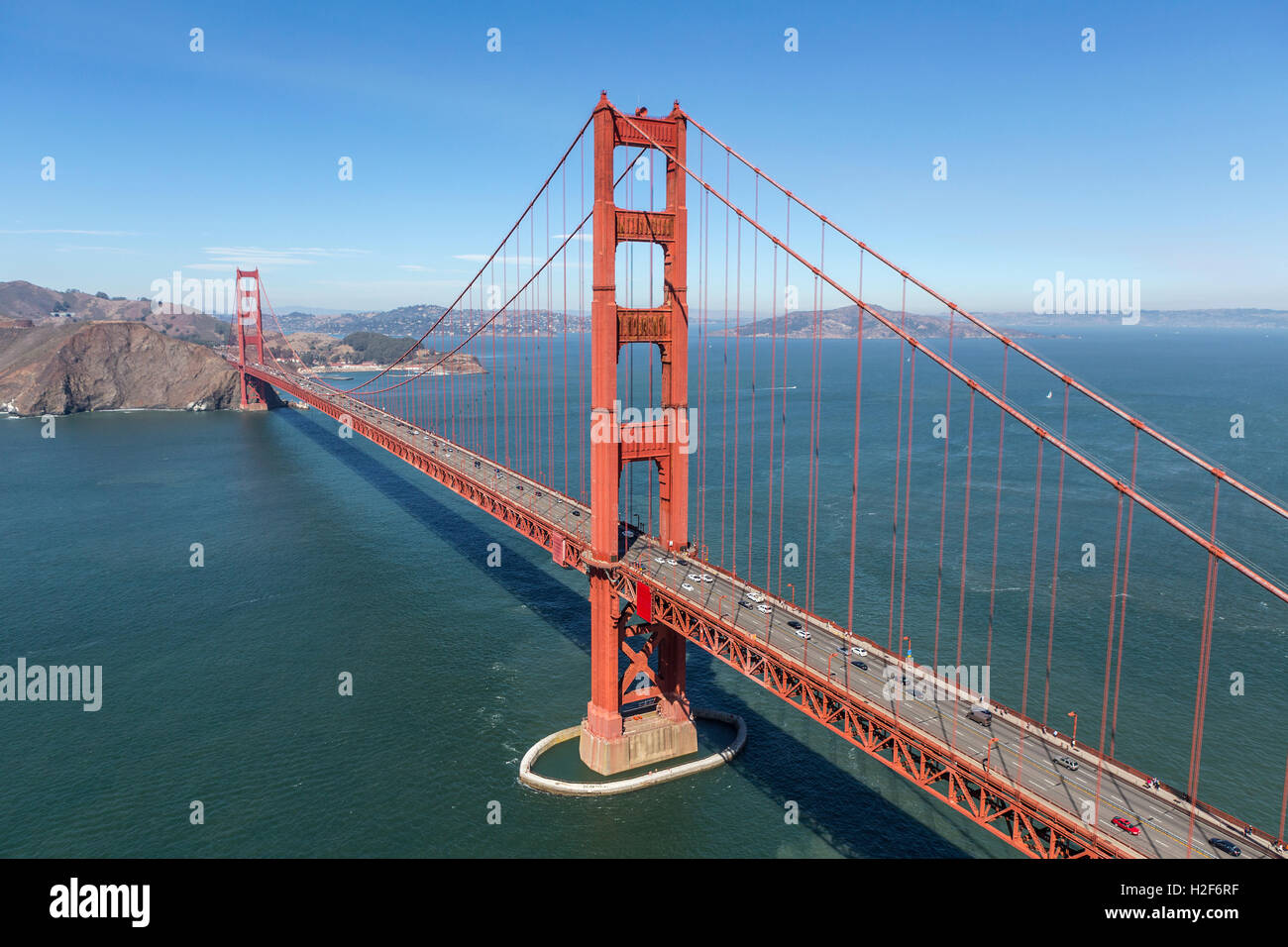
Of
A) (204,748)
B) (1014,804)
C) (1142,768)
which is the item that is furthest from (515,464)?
(1014,804)

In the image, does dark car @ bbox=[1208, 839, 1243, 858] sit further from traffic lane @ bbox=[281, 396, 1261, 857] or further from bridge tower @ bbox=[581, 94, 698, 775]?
bridge tower @ bbox=[581, 94, 698, 775]

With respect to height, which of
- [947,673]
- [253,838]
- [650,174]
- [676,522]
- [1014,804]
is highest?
[650,174]

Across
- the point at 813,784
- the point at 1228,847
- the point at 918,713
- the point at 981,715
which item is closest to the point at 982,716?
the point at 981,715

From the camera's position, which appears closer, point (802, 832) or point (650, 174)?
point (802, 832)

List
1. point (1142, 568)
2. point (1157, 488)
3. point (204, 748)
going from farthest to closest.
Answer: point (1157, 488) < point (1142, 568) < point (204, 748)

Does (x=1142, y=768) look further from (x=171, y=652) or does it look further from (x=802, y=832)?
(x=171, y=652)
